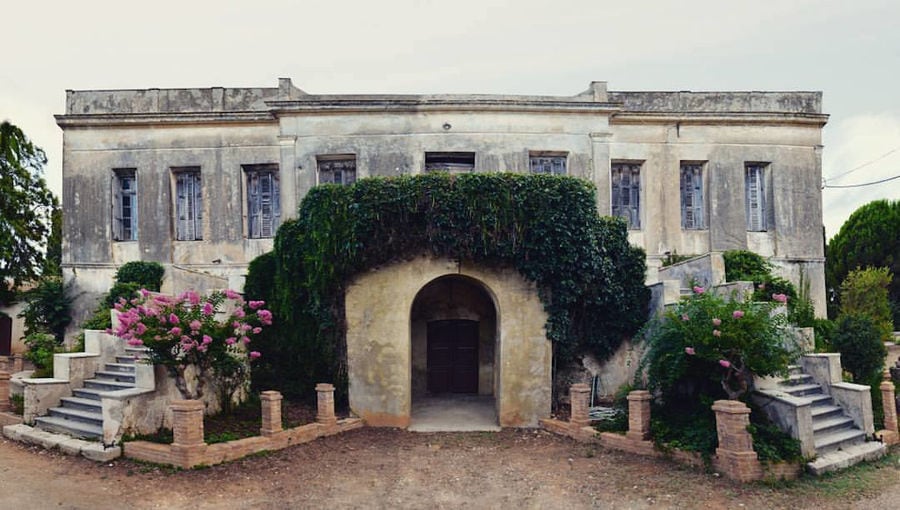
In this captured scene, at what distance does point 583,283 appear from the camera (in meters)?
12.3

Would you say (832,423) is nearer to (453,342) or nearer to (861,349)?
(861,349)

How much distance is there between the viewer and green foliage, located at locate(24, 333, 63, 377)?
1274 cm

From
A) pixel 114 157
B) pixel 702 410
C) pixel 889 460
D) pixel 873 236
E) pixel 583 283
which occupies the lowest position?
pixel 889 460

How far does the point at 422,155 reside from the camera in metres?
16.9

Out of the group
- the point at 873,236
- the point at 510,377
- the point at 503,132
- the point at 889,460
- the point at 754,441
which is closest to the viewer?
the point at 754,441

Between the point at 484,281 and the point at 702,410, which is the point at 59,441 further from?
the point at 702,410

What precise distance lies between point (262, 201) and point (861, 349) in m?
15.2

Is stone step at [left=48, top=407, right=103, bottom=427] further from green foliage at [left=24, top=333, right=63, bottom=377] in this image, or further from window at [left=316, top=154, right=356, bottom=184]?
window at [left=316, top=154, right=356, bottom=184]

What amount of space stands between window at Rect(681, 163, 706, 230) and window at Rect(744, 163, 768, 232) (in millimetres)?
1348

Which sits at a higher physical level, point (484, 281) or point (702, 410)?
point (484, 281)

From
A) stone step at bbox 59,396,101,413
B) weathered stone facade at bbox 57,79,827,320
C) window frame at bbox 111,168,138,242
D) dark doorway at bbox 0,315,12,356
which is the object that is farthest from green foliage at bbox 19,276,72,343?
dark doorway at bbox 0,315,12,356

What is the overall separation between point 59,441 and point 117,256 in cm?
→ 889

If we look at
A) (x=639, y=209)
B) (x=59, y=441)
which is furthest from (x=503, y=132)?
(x=59, y=441)

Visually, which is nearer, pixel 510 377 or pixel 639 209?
pixel 510 377
